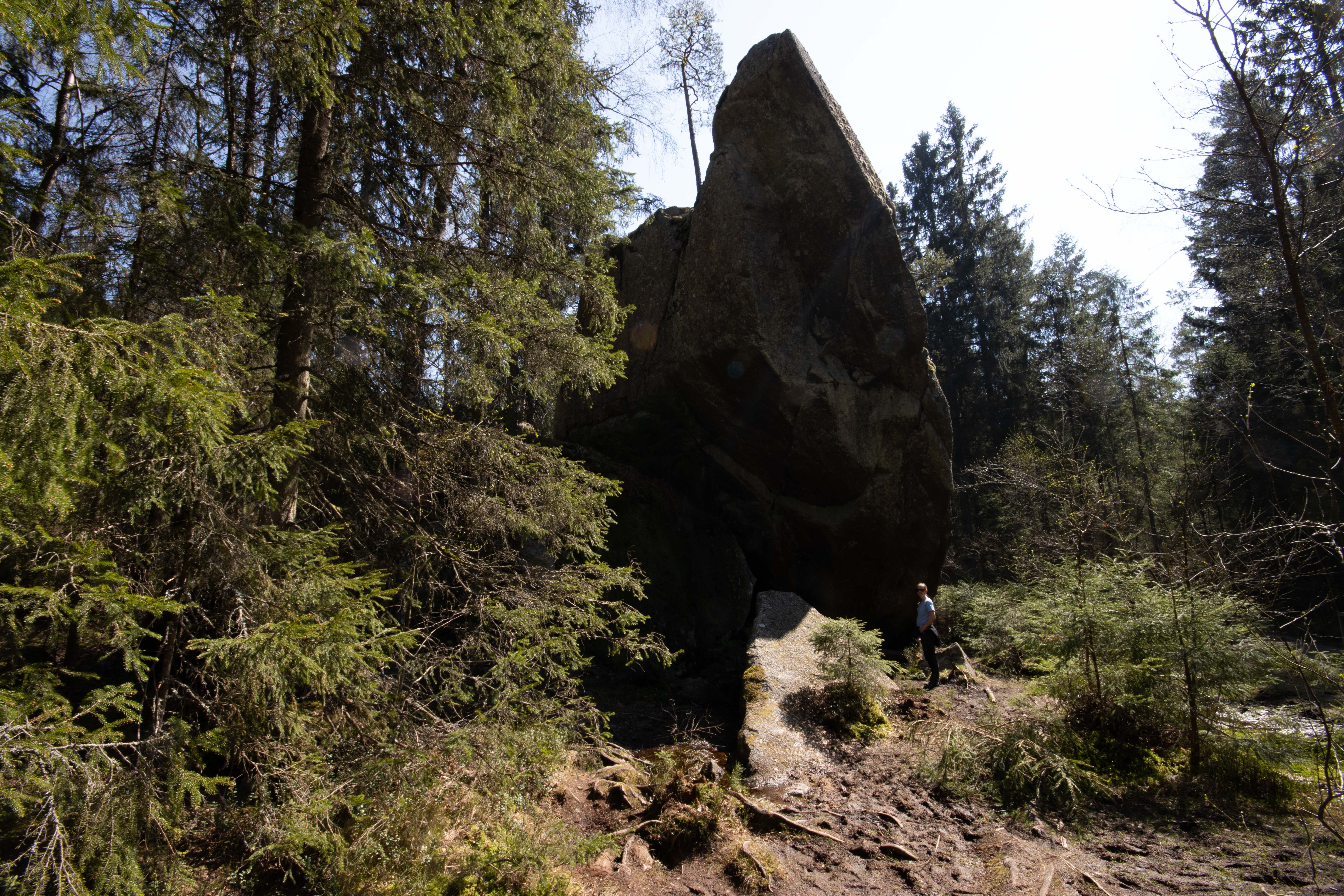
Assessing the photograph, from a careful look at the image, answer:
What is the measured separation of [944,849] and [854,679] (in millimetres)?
2249

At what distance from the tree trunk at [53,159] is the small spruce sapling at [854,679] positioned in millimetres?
6973

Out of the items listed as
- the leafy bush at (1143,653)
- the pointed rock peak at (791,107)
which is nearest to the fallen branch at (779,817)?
the leafy bush at (1143,653)

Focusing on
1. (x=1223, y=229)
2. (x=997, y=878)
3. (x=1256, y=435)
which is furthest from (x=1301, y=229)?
(x=1256, y=435)

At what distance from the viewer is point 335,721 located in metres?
3.85

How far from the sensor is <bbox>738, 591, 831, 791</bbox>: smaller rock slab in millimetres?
5906

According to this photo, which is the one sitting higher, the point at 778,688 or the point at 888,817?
the point at 778,688

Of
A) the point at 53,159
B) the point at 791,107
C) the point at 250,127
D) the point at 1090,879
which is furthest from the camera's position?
the point at 791,107

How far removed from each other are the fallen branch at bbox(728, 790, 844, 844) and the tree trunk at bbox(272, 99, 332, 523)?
13.1 ft

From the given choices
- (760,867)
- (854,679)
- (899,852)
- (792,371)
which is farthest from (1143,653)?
(792,371)

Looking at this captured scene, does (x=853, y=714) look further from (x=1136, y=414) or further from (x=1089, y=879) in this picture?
(x=1136, y=414)

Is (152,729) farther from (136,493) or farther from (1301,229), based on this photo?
(1301,229)

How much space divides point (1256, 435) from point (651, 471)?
51.8ft

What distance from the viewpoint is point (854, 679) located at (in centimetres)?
684

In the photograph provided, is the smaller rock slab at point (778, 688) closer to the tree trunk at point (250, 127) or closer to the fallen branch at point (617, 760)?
the fallen branch at point (617, 760)
